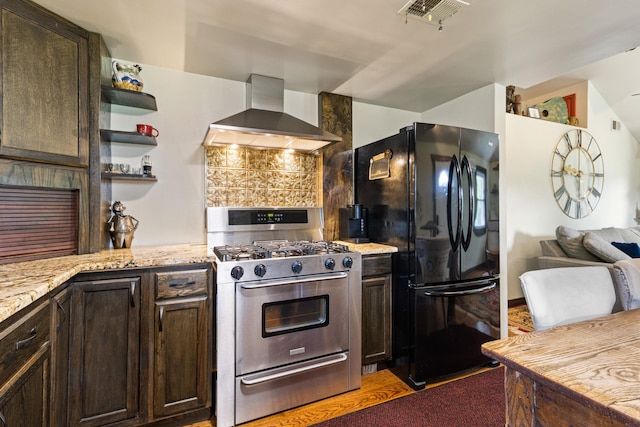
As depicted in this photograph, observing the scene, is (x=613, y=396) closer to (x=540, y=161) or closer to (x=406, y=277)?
(x=406, y=277)

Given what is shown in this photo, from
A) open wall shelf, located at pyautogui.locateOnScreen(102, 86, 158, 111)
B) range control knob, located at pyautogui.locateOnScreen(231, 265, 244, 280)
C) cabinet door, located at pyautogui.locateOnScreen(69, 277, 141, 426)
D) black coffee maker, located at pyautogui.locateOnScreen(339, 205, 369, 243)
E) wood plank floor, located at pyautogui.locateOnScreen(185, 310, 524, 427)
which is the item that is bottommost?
wood plank floor, located at pyautogui.locateOnScreen(185, 310, 524, 427)

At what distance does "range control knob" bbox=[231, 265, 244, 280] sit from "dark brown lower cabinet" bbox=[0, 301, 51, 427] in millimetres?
831

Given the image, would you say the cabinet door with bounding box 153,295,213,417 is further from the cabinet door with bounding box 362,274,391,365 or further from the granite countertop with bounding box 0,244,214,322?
the cabinet door with bounding box 362,274,391,365

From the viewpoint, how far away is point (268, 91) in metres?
2.63

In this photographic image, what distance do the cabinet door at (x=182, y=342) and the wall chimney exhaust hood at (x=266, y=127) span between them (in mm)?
1014

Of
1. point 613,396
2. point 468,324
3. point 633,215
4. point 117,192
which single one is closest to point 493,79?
point 468,324

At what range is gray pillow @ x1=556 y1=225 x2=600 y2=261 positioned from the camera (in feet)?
11.1

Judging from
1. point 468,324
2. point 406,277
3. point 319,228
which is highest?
point 319,228

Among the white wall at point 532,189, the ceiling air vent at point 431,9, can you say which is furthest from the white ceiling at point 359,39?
the white wall at point 532,189

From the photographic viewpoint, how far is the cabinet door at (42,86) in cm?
157

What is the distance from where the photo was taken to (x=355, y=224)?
277cm

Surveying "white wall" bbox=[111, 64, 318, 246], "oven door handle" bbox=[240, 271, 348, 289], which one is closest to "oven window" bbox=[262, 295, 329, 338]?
"oven door handle" bbox=[240, 271, 348, 289]

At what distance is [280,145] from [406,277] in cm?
151

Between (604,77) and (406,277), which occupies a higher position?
(604,77)
